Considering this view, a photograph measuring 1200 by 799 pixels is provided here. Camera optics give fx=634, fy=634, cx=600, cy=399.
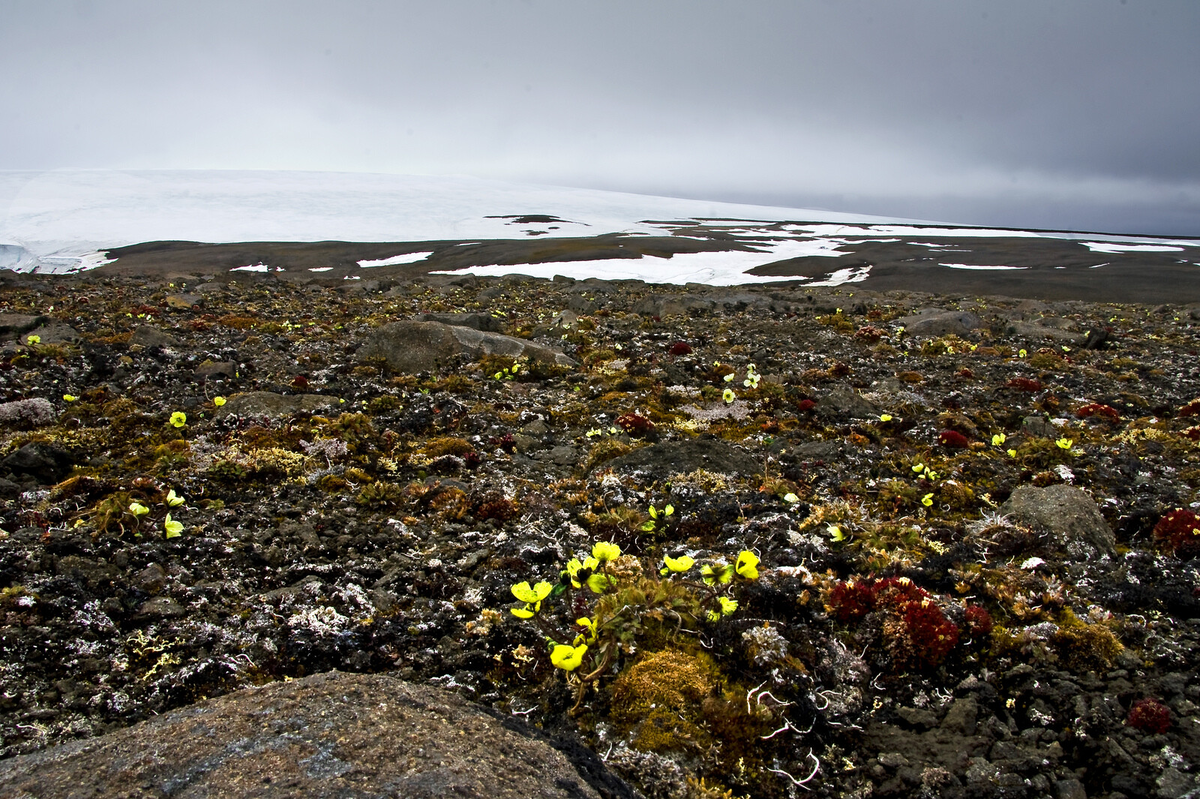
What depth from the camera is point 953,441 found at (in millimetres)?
9102

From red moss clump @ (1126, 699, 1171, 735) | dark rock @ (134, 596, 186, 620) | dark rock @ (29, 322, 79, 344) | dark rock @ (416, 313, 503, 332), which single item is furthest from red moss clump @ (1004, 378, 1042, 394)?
dark rock @ (29, 322, 79, 344)

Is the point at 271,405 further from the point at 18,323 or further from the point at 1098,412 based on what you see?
the point at 1098,412

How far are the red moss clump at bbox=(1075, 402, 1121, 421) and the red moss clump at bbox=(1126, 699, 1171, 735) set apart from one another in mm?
8485

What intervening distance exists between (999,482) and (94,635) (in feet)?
29.8

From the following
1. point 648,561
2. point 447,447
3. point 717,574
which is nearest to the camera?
point 717,574

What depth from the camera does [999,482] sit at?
7.77 m

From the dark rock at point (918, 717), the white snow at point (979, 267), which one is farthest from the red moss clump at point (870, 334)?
the white snow at point (979, 267)

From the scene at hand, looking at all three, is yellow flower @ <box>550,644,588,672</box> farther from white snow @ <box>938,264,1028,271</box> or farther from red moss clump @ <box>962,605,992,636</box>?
white snow @ <box>938,264,1028,271</box>

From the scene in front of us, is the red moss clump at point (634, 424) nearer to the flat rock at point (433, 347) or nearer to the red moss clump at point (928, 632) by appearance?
the flat rock at point (433, 347)

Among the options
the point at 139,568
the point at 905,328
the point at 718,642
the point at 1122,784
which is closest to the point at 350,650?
the point at 139,568

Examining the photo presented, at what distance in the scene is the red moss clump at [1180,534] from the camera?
5676 millimetres

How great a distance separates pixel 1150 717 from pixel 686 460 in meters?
4.75

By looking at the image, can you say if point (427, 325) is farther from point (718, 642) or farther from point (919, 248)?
point (919, 248)

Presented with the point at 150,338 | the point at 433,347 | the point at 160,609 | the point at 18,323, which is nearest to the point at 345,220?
the point at 18,323
